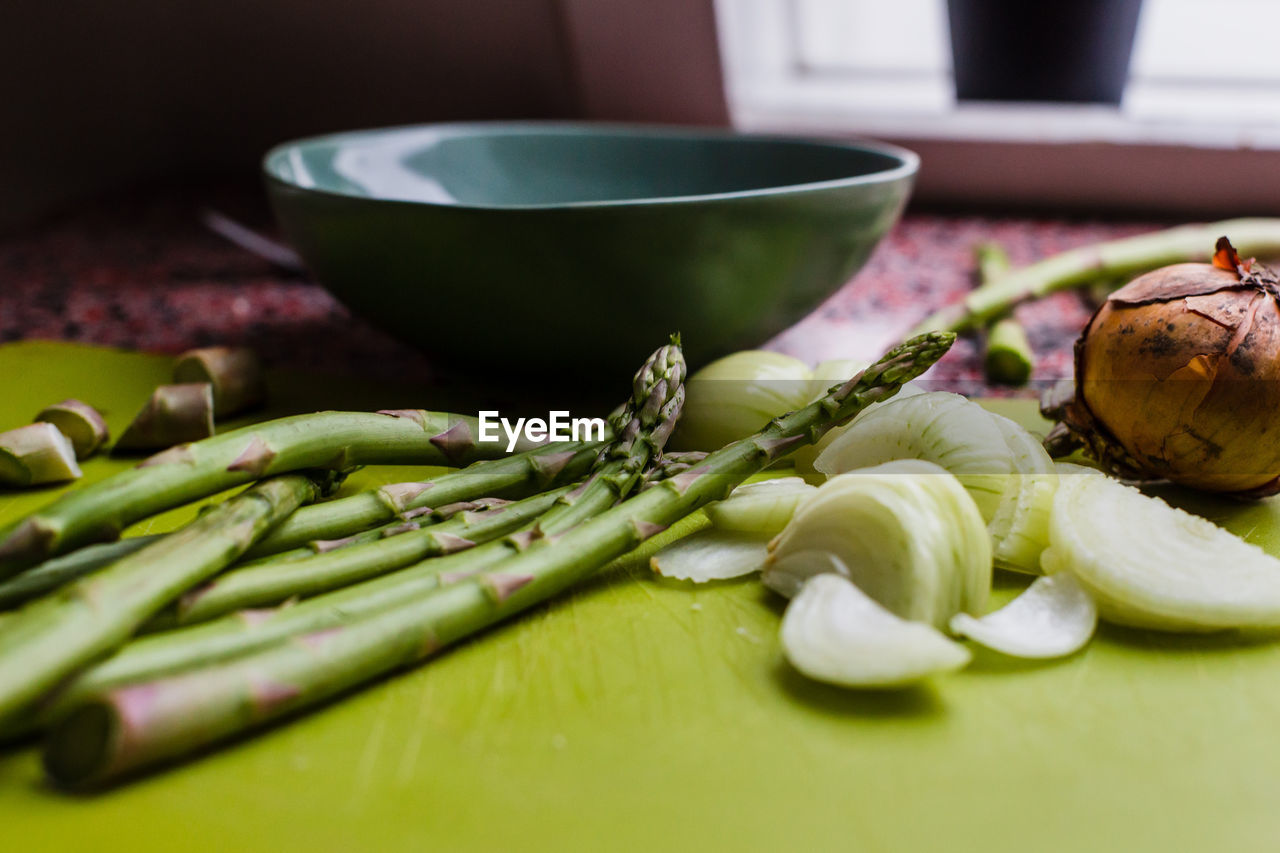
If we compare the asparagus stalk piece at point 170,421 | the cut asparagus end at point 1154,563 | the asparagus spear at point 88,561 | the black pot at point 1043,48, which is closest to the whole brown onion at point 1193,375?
the cut asparagus end at point 1154,563

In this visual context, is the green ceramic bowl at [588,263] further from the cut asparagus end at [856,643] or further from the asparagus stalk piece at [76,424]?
→ the cut asparagus end at [856,643]

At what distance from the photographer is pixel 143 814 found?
2.02ft

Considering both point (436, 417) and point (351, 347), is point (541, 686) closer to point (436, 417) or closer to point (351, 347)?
point (436, 417)

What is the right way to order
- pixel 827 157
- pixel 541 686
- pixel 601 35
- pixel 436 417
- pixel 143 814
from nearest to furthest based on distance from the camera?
pixel 143 814
pixel 541 686
pixel 436 417
pixel 827 157
pixel 601 35

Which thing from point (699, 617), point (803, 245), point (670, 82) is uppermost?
point (670, 82)

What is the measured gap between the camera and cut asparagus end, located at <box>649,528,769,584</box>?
0.89 metres

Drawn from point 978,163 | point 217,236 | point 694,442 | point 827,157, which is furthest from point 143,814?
point 978,163

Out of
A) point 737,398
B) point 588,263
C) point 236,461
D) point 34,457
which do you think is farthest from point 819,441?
point 34,457

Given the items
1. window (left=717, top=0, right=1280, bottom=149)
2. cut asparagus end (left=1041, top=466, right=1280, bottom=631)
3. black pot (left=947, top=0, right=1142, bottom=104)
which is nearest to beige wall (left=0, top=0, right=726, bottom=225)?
window (left=717, top=0, right=1280, bottom=149)

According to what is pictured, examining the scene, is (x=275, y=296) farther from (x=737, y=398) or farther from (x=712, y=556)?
(x=712, y=556)

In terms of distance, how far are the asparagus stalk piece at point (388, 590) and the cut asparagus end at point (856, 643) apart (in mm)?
215

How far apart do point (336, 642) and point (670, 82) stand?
5.97ft

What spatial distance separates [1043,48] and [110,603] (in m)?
2.05

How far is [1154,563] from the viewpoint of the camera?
2.68ft
